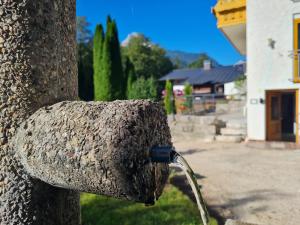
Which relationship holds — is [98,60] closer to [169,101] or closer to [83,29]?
[169,101]

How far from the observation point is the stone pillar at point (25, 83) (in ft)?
3.11

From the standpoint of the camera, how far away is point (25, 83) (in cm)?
95

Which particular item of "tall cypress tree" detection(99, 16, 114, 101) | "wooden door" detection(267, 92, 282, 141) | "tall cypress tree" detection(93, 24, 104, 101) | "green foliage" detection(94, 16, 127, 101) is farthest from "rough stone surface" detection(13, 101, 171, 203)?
"tall cypress tree" detection(93, 24, 104, 101)

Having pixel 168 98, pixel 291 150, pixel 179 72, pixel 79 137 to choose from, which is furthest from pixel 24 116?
pixel 179 72

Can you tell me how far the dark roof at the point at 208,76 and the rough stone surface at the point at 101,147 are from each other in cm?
3289

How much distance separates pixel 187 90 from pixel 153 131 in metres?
19.3

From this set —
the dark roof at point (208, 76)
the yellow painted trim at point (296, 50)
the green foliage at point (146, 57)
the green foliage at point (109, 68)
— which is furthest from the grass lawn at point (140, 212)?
the green foliage at point (146, 57)

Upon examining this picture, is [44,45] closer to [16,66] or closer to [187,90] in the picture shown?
[16,66]

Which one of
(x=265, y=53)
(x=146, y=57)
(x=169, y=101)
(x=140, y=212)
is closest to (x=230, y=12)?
(x=265, y=53)

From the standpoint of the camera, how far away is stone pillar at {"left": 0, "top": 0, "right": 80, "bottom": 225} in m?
0.95

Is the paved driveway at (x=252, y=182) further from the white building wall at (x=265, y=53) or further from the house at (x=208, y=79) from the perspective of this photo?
the house at (x=208, y=79)

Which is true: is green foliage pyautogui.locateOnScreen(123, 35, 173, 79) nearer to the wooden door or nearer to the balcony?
the balcony

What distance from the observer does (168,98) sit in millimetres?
15539

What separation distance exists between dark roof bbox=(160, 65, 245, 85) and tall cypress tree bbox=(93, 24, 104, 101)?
19.1m
